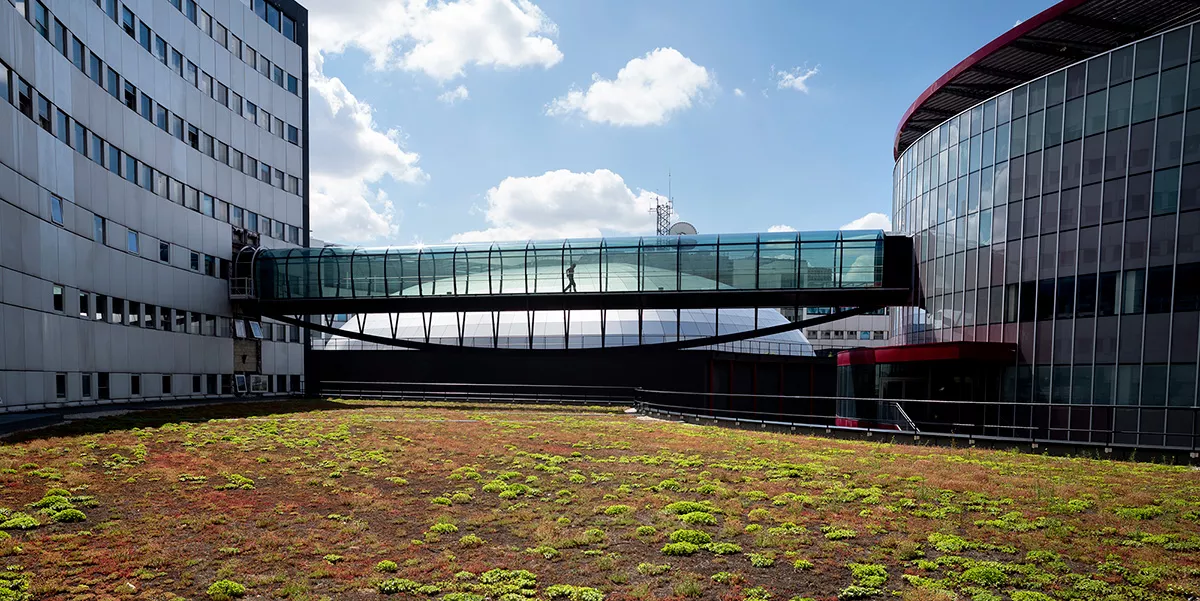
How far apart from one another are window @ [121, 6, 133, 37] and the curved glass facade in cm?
4114

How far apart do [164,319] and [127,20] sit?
15489 mm

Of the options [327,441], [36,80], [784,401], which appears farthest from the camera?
[784,401]

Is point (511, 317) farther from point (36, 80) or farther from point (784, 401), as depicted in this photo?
point (36, 80)

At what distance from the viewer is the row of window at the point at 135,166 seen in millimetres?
27688

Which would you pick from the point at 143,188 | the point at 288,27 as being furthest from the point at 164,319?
the point at 288,27

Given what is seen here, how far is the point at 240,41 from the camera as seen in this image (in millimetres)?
47594

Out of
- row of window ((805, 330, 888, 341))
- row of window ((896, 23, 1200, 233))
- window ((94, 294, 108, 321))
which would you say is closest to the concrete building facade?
window ((94, 294, 108, 321))

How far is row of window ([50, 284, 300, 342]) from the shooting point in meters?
32.4

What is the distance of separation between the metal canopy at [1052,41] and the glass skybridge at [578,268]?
325 inches

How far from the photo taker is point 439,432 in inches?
954

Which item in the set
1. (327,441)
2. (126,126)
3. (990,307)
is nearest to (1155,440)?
(990,307)

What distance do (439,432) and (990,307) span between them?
79.5 feet

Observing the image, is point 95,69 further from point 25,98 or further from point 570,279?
point 570,279

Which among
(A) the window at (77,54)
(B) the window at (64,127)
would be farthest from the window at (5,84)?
(A) the window at (77,54)
